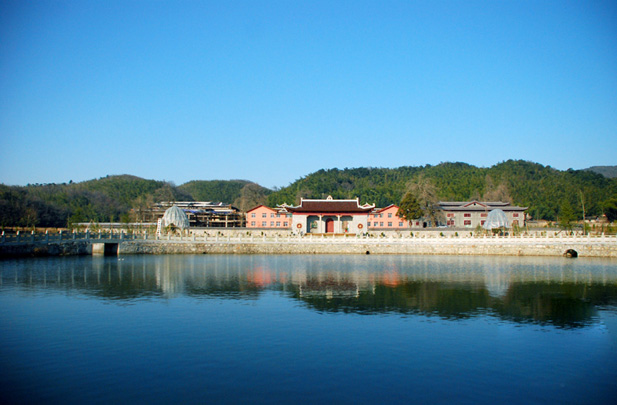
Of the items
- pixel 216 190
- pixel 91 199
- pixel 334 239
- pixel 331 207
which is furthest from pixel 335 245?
pixel 216 190

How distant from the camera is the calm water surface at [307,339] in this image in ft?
33.1

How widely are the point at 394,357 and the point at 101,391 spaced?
6.50 metres

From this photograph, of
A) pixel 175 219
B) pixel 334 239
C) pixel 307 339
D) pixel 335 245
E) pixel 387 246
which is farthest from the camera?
pixel 175 219

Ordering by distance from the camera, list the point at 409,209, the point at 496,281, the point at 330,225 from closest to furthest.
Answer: the point at 496,281 → the point at 330,225 → the point at 409,209

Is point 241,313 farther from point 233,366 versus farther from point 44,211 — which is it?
point 44,211

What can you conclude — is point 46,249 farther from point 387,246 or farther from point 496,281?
point 496,281

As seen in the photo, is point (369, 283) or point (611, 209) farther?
point (611, 209)

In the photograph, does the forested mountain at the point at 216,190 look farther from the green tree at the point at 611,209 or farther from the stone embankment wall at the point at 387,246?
the stone embankment wall at the point at 387,246

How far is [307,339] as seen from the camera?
1369 cm

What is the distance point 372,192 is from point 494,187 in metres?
20.7

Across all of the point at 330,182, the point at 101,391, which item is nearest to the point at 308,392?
the point at 101,391

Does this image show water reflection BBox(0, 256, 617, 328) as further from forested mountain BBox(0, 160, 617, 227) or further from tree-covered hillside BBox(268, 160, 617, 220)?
tree-covered hillside BBox(268, 160, 617, 220)

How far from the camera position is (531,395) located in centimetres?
991

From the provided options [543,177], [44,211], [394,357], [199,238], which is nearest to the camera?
[394,357]
